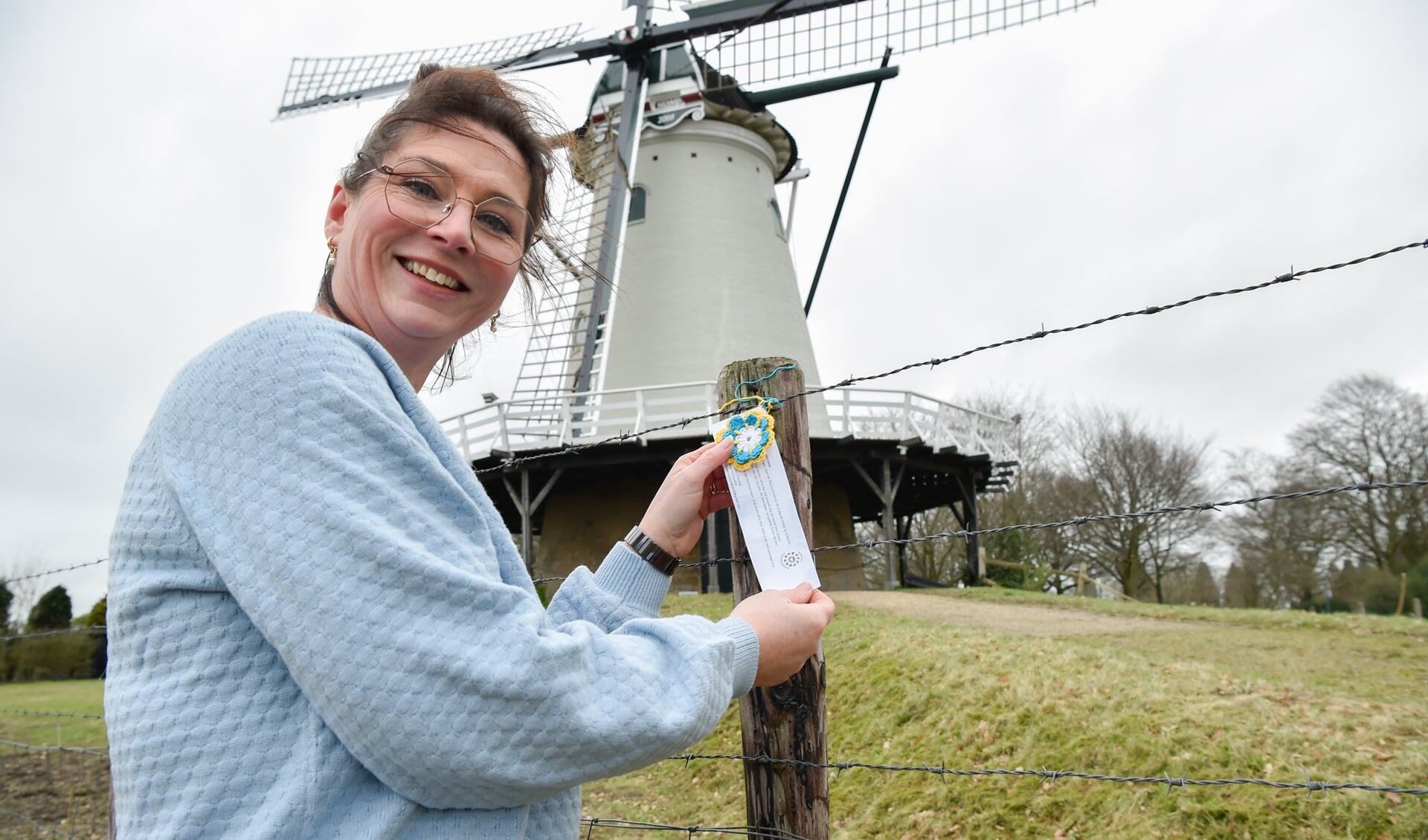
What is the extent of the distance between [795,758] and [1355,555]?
25182 millimetres

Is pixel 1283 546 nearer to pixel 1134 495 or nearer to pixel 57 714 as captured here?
pixel 1134 495

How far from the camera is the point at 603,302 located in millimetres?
12531

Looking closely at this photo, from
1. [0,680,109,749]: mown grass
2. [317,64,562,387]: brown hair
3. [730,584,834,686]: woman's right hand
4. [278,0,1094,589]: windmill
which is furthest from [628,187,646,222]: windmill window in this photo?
[730,584,834,686]: woman's right hand

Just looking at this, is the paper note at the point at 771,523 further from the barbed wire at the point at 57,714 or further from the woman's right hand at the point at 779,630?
the barbed wire at the point at 57,714

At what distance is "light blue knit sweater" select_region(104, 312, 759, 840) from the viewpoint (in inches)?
A: 33.7

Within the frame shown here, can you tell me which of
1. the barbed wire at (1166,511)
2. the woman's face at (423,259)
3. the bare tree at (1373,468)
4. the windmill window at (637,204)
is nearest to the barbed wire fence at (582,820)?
the barbed wire at (1166,511)

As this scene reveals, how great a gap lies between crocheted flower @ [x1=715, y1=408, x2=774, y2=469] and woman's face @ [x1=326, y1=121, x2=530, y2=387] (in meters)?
0.65

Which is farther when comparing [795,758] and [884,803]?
[884,803]

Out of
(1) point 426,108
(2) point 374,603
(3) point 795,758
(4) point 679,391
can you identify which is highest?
(4) point 679,391

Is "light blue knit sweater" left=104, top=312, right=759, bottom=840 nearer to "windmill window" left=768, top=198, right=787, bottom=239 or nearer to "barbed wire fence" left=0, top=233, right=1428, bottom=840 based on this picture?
"barbed wire fence" left=0, top=233, right=1428, bottom=840

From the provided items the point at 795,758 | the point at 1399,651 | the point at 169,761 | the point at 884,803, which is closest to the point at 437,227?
the point at 169,761

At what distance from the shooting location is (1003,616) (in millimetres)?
10016

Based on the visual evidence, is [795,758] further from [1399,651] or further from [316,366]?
[1399,651]

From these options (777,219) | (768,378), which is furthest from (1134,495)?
(768,378)
